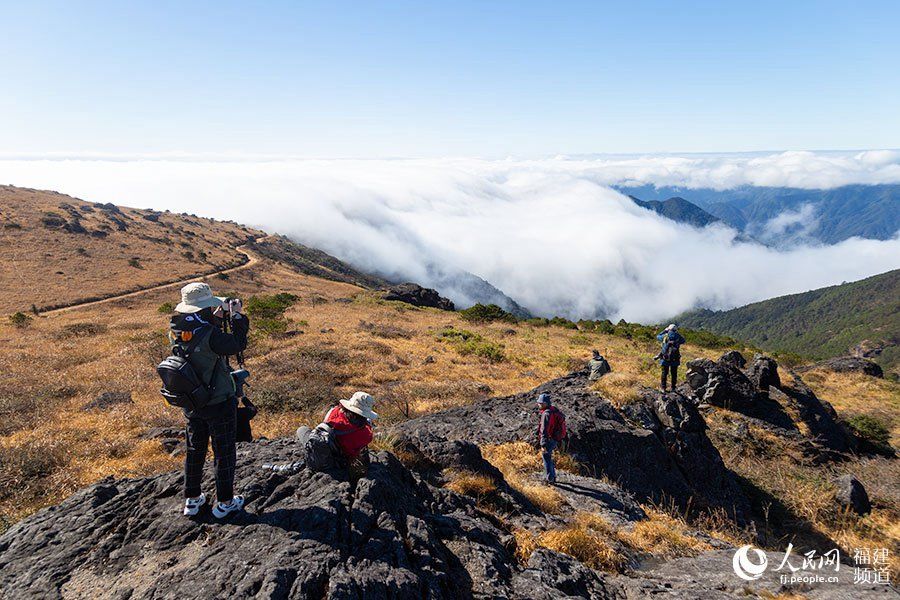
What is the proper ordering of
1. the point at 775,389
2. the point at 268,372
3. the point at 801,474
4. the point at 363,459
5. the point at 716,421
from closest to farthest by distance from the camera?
the point at 363,459, the point at 801,474, the point at 716,421, the point at 775,389, the point at 268,372

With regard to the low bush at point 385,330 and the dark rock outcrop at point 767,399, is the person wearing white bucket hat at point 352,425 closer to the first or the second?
the dark rock outcrop at point 767,399

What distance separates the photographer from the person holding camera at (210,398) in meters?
4.64

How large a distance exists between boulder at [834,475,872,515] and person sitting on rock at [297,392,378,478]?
14.0 m

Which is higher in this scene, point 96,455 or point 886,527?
point 96,455

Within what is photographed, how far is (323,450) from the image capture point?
5680mm

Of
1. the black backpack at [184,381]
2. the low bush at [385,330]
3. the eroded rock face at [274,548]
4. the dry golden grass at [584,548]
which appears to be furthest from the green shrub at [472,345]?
the black backpack at [184,381]

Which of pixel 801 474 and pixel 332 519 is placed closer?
pixel 332 519

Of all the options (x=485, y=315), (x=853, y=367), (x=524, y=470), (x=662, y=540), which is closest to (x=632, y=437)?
(x=524, y=470)

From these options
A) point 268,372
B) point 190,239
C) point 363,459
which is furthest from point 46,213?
point 363,459

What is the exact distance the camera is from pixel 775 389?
59.9 feet

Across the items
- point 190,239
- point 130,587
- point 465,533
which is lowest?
point 190,239

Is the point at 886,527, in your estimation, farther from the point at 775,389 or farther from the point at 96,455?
the point at 96,455

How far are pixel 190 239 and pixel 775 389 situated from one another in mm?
85742

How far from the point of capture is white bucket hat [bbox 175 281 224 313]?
472 cm
